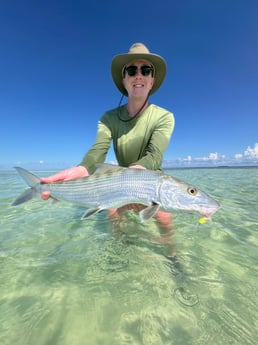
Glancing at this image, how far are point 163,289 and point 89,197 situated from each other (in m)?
1.42

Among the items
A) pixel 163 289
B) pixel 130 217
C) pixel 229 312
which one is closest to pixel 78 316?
pixel 163 289

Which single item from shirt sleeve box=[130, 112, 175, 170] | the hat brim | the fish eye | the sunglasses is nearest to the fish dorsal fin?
shirt sleeve box=[130, 112, 175, 170]

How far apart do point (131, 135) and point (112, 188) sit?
5.15ft

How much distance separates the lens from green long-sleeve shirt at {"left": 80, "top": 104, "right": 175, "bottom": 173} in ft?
13.0

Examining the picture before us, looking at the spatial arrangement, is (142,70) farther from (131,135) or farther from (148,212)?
(148,212)

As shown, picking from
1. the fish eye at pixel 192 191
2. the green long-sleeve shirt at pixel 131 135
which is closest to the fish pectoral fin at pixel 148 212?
the fish eye at pixel 192 191

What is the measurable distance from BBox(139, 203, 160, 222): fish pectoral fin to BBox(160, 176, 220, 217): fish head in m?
0.10

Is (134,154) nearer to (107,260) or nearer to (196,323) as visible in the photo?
(107,260)

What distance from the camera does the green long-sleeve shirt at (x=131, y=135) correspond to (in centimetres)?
397

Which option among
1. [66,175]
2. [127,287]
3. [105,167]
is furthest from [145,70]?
[127,287]

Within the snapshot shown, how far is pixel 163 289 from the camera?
2484 mm

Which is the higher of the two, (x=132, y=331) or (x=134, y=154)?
(x=134, y=154)

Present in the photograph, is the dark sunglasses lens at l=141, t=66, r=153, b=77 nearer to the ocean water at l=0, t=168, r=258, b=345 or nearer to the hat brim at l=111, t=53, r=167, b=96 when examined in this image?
the hat brim at l=111, t=53, r=167, b=96

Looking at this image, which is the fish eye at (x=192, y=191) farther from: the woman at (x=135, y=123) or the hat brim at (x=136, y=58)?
the hat brim at (x=136, y=58)
